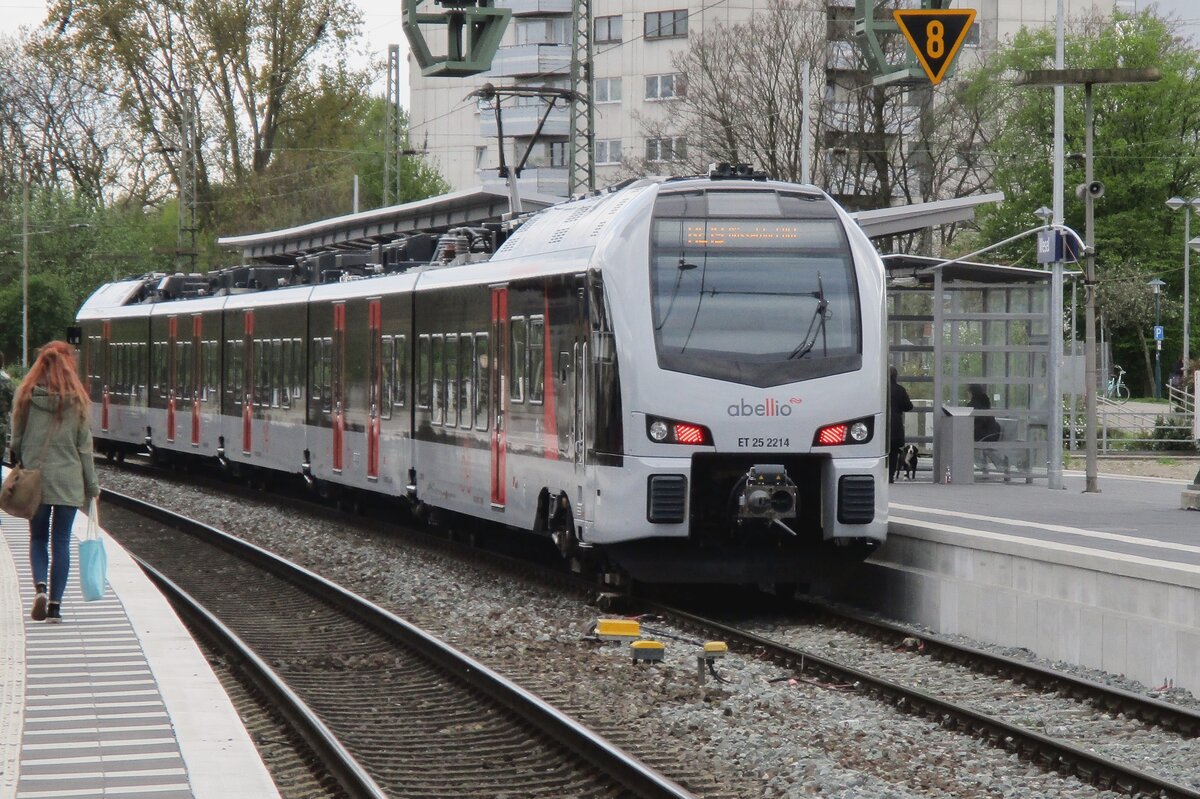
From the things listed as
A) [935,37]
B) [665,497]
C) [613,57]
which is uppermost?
[613,57]

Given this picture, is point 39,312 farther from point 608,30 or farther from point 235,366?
point 235,366

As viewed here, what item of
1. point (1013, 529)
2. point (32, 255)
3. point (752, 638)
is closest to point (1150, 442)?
point (1013, 529)

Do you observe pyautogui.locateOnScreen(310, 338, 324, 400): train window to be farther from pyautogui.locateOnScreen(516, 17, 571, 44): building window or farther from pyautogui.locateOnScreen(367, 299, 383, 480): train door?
pyautogui.locateOnScreen(516, 17, 571, 44): building window

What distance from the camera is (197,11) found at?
184 feet

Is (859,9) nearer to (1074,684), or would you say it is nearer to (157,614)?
(1074,684)

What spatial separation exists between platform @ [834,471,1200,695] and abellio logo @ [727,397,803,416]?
1539 millimetres

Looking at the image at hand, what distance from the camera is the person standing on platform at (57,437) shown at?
12.0 metres

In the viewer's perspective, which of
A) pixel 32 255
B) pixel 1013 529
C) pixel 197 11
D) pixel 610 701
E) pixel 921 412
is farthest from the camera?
pixel 32 255

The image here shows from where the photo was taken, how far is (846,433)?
549 inches

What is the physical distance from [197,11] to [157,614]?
46.2 m

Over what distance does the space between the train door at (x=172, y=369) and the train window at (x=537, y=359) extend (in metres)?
18.0

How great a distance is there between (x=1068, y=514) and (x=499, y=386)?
527 cm

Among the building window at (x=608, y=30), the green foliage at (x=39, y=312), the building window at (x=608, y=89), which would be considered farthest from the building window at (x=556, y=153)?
the green foliage at (x=39, y=312)

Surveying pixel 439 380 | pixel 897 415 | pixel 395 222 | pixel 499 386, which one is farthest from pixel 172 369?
pixel 499 386
